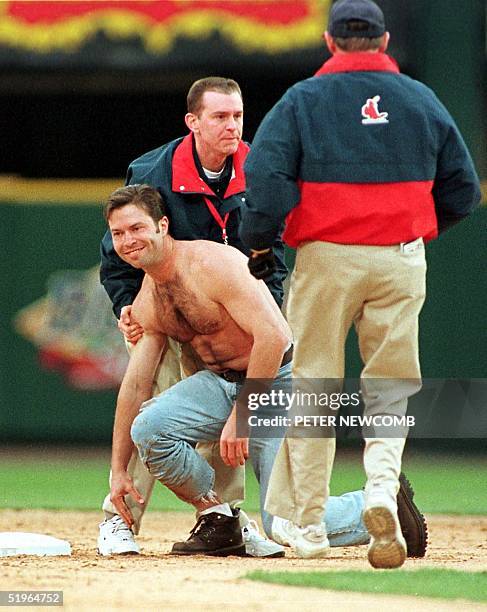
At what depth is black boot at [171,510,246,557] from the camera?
21.1ft

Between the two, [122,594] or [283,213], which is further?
[283,213]

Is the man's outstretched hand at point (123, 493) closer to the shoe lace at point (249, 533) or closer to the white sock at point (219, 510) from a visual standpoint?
the white sock at point (219, 510)

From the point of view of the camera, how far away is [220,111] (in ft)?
21.1

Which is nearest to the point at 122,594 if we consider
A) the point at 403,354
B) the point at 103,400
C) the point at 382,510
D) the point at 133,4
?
the point at 382,510

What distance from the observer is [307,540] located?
5.92 m

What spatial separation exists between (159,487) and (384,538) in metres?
5.74

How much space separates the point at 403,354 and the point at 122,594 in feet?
4.64

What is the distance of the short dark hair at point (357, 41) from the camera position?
546 centimetres

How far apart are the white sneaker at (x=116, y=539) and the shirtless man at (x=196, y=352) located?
53 mm

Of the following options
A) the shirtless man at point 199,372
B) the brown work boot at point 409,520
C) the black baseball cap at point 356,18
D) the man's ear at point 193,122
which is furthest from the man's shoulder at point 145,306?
the black baseball cap at point 356,18

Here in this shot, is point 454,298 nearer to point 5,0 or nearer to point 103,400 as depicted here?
point 103,400

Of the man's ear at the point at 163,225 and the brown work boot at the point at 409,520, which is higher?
the man's ear at the point at 163,225

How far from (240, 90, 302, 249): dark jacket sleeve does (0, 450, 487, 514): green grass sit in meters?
4.17

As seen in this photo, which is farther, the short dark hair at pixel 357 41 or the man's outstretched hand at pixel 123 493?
the man's outstretched hand at pixel 123 493
